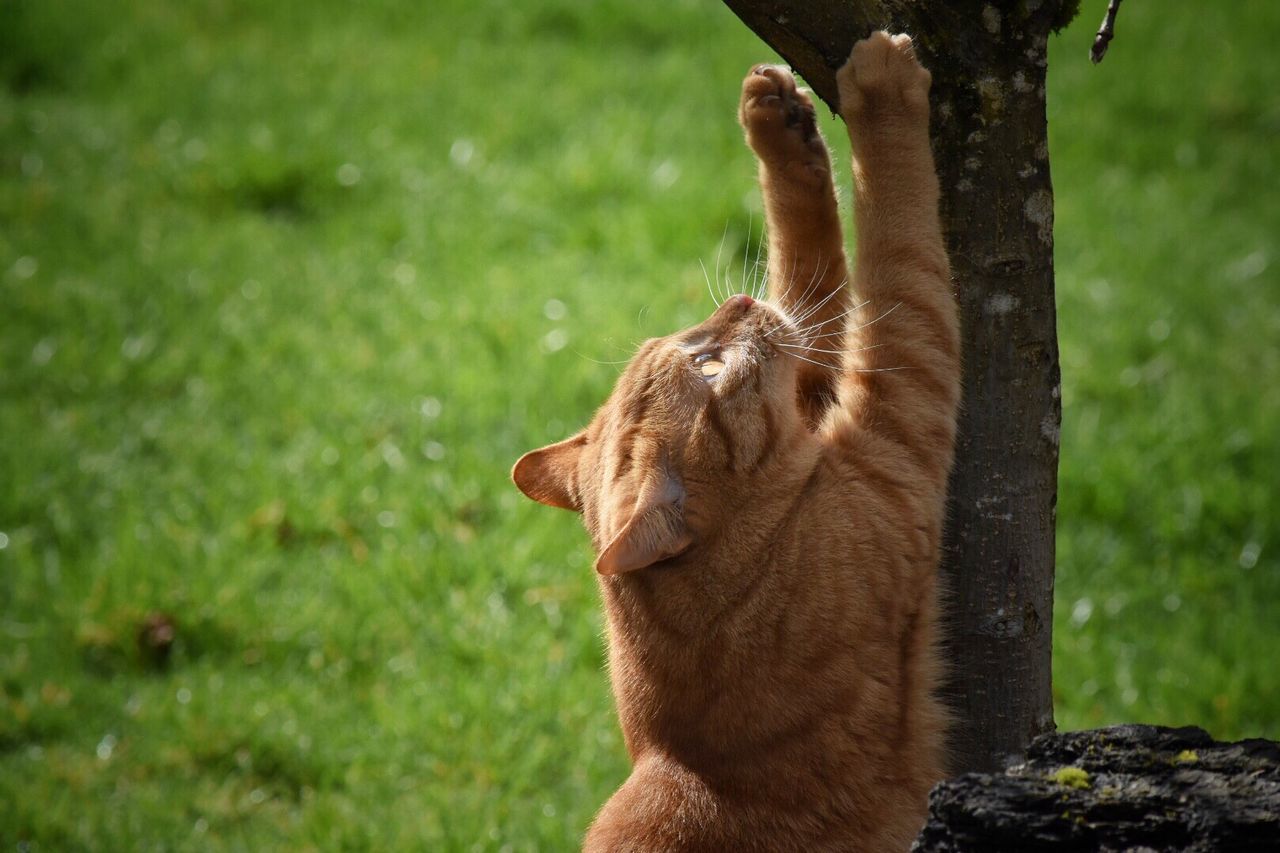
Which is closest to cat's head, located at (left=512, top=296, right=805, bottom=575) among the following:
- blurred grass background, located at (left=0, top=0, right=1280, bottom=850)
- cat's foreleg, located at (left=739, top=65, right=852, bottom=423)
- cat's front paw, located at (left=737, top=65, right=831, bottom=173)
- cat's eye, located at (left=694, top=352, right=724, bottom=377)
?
cat's eye, located at (left=694, top=352, right=724, bottom=377)

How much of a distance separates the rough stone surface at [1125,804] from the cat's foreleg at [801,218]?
121 cm

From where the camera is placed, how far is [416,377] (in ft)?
17.5

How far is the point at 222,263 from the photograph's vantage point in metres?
5.91

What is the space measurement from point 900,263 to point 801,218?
0.51m

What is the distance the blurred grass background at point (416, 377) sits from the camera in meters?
3.82

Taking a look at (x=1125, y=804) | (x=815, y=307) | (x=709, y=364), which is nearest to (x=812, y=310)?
(x=815, y=307)

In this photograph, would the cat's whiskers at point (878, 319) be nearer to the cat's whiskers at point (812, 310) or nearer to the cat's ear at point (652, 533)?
the cat's whiskers at point (812, 310)

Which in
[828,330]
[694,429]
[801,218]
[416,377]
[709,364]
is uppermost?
[801,218]

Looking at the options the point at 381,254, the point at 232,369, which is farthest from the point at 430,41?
the point at 232,369

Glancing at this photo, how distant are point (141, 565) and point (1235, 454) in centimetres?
417

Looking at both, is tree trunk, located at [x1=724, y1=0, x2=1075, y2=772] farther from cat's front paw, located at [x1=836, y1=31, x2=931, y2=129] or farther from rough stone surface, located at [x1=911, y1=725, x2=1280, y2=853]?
rough stone surface, located at [x1=911, y1=725, x2=1280, y2=853]

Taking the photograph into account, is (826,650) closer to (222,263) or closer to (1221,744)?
(1221,744)

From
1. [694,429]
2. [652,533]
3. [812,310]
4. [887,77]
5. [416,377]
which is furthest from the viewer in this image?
[416,377]

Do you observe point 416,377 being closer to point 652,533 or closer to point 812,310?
point 812,310
